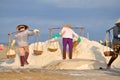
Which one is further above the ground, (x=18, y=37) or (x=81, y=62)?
(x=18, y=37)

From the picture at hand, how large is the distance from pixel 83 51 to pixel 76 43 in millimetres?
590

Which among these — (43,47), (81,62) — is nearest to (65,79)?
(81,62)

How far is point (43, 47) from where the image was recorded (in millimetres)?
19281

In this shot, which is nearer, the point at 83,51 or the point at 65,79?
the point at 65,79

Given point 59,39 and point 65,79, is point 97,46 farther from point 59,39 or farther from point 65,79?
point 65,79

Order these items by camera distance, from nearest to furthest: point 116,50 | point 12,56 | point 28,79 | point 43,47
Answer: point 28,79, point 116,50, point 12,56, point 43,47

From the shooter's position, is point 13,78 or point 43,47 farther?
point 43,47

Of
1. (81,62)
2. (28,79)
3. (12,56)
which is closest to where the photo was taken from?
(28,79)

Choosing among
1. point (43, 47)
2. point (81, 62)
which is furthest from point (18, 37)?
point (43, 47)

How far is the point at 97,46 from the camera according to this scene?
64.1 feet

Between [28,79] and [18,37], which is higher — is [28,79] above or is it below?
below

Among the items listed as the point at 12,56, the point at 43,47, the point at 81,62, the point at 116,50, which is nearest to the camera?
the point at 116,50

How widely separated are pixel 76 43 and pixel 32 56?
2.39 metres

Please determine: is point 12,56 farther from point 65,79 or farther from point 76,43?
point 65,79
